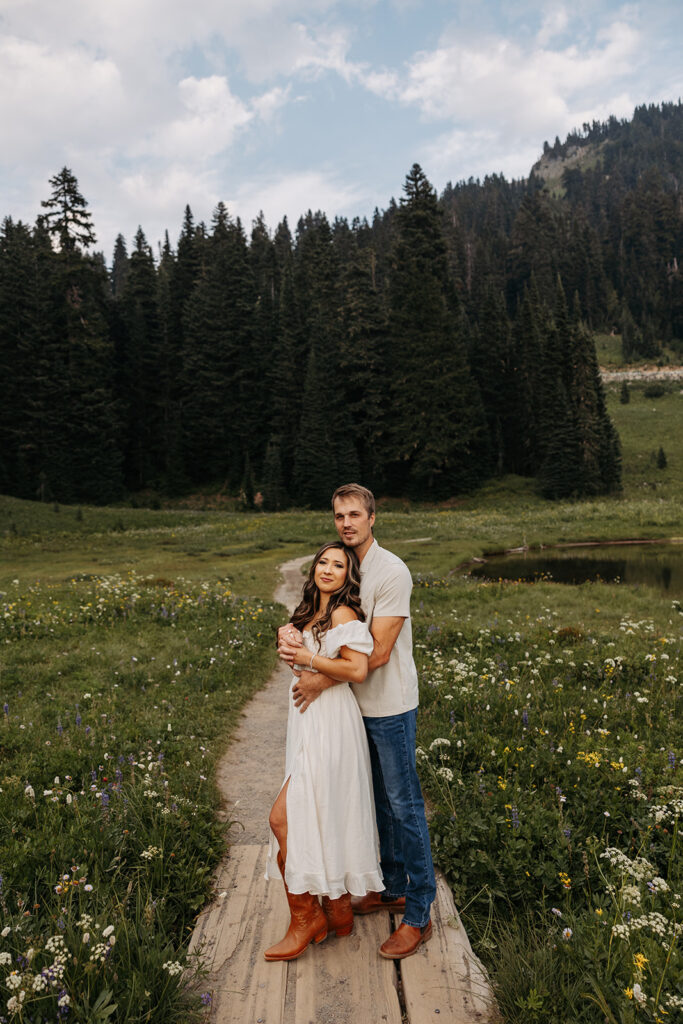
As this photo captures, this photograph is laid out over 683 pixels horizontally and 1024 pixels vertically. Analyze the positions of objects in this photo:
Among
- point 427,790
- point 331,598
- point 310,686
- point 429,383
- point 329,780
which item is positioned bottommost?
point 427,790

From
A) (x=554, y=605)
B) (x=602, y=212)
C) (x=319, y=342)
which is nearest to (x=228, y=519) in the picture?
(x=319, y=342)

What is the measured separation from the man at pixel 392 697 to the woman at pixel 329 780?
0.37 ft

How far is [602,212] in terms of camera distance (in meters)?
163

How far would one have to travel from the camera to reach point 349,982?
3.83 meters

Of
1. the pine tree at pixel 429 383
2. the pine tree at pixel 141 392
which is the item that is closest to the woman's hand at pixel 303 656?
the pine tree at pixel 429 383

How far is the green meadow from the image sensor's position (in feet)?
11.6

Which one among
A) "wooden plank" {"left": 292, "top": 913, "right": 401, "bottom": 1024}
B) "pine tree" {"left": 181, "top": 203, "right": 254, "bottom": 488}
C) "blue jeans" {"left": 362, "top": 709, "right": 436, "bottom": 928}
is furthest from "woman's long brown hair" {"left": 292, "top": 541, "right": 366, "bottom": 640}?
"pine tree" {"left": 181, "top": 203, "right": 254, "bottom": 488}

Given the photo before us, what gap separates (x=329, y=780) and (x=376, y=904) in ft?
4.58

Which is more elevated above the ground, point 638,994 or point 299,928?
point 638,994

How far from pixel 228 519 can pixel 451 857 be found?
42.4 m

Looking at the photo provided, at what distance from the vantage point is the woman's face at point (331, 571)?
4.05 meters

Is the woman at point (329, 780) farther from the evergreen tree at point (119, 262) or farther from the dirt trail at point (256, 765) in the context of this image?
the evergreen tree at point (119, 262)

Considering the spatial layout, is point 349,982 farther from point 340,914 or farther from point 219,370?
point 219,370

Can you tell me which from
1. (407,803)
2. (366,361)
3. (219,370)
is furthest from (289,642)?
(219,370)
